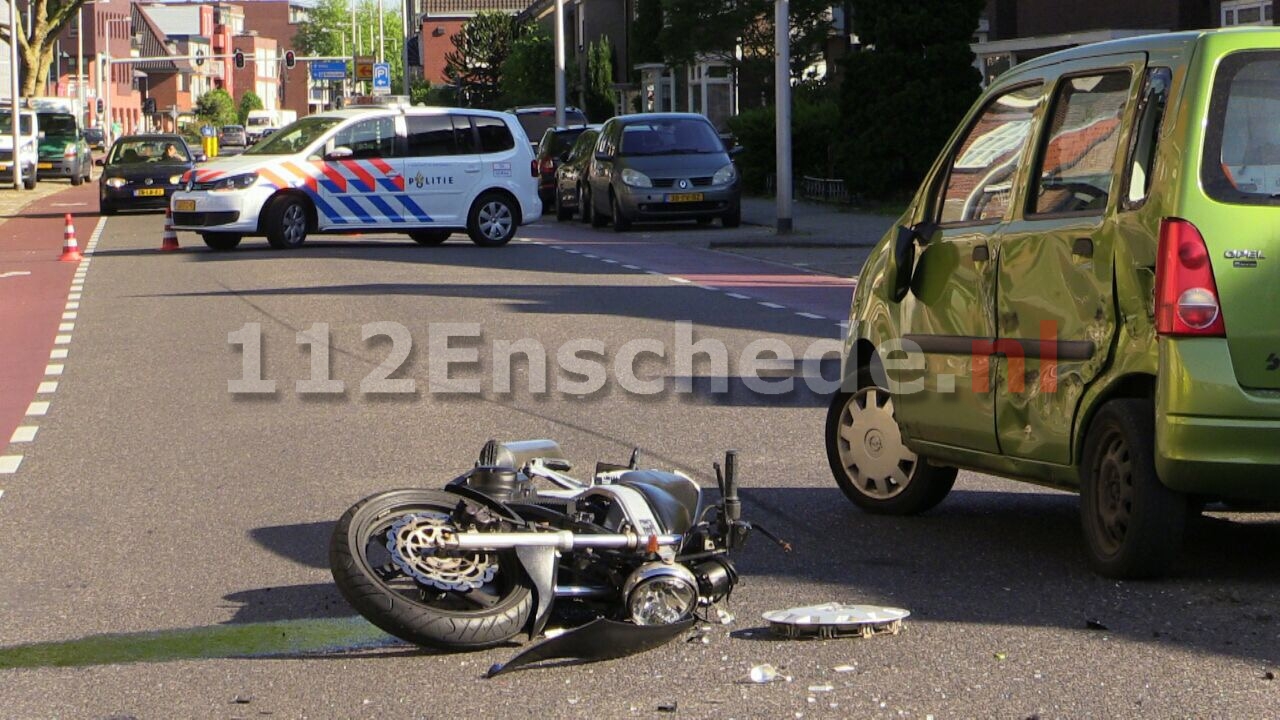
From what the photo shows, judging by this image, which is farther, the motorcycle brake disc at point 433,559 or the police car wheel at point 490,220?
the police car wheel at point 490,220

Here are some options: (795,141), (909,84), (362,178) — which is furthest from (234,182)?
(795,141)

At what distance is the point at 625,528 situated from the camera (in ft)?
19.1

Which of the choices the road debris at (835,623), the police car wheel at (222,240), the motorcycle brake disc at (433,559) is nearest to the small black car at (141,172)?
the police car wheel at (222,240)

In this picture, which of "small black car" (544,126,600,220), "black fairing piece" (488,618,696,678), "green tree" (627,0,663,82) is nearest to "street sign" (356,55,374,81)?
"green tree" (627,0,663,82)

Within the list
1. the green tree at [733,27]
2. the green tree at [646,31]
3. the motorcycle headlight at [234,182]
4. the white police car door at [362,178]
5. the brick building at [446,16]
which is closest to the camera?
the motorcycle headlight at [234,182]

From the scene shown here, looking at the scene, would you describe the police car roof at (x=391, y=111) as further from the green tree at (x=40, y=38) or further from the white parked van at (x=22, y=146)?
the green tree at (x=40, y=38)

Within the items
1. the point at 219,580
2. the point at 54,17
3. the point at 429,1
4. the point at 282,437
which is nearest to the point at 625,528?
the point at 219,580

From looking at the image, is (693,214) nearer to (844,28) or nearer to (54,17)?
(844,28)

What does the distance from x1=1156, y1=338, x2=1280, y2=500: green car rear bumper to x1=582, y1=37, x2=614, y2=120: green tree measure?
62.4 m

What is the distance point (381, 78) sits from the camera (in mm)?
71875

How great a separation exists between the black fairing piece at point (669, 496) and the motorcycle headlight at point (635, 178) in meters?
23.3

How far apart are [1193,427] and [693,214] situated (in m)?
24.0

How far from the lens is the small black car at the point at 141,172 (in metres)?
38.5

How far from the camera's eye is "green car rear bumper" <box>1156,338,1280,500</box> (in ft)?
19.6
